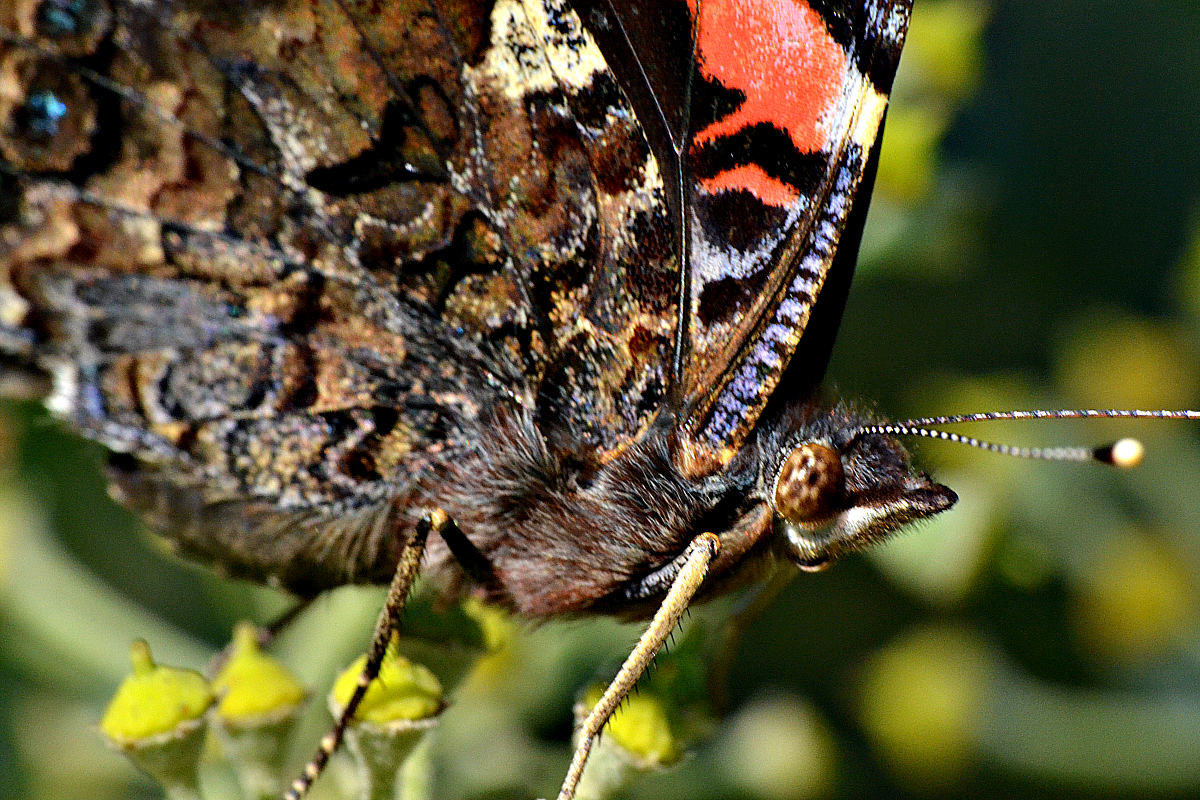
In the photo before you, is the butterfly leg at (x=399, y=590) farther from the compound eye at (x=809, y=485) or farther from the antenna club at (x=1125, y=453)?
the antenna club at (x=1125, y=453)

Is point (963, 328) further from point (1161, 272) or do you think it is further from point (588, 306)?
point (588, 306)

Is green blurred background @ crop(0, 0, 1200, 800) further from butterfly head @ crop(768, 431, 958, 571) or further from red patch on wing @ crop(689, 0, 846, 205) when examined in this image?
red patch on wing @ crop(689, 0, 846, 205)

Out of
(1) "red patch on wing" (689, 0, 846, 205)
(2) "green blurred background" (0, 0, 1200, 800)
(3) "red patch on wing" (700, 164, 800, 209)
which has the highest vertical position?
(1) "red patch on wing" (689, 0, 846, 205)

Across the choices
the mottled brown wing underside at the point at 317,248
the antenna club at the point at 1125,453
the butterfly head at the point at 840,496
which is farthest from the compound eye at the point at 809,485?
the antenna club at the point at 1125,453

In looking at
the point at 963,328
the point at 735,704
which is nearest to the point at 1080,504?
the point at 963,328

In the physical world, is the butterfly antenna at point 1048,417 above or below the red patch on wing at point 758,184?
below

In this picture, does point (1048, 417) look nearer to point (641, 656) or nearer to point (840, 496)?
point (840, 496)

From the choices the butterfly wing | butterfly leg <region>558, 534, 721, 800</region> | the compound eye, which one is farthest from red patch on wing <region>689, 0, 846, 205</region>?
butterfly leg <region>558, 534, 721, 800</region>

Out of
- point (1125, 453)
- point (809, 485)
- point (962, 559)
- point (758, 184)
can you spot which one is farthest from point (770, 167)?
point (962, 559)
